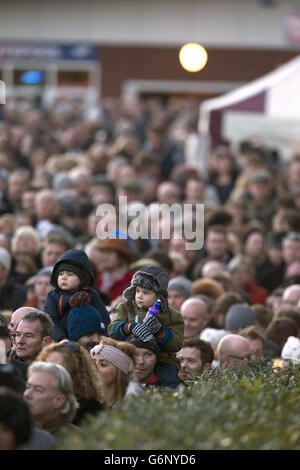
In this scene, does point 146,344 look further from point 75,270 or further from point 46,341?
point 75,270

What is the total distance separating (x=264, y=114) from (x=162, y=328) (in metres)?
13.1

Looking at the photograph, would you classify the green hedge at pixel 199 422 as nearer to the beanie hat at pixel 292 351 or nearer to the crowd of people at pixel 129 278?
the crowd of people at pixel 129 278

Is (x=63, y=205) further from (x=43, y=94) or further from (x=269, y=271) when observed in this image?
(x=43, y=94)

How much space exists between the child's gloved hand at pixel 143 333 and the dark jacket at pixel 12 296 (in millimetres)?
3322

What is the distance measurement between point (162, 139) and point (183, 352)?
1623 centimetres

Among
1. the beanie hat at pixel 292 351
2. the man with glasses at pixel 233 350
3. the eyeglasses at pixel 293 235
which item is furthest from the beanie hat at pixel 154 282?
the eyeglasses at pixel 293 235

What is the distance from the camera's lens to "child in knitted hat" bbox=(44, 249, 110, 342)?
26.0 ft

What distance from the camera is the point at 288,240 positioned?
12.6 m

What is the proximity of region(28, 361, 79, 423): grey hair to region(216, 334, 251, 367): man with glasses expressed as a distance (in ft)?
8.41

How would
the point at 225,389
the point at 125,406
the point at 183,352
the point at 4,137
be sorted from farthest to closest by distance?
the point at 4,137, the point at 183,352, the point at 225,389, the point at 125,406

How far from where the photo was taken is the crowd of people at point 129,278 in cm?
611

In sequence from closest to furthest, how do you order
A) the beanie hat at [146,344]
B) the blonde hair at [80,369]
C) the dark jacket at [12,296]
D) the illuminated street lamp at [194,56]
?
the blonde hair at [80,369] < the beanie hat at [146,344] < the dark jacket at [12,296] < the illuminated street lamp at [194,56]

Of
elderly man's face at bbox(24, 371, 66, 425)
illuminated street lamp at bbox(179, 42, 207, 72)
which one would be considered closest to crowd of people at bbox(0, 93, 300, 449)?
elderly man's face at bbox(24, 371, 66, 425)
